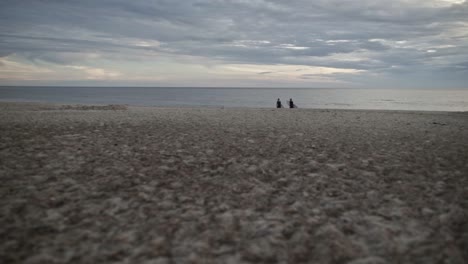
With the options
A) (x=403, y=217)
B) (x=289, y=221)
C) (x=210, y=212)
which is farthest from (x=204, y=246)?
(x=403, y=217)

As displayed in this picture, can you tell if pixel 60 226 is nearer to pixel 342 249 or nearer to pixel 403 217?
pixel 342 249

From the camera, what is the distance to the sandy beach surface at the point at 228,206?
9.13 feet

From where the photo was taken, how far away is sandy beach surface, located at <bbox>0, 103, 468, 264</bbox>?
2.78 meters

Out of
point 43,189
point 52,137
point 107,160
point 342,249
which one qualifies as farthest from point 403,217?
point 52,137

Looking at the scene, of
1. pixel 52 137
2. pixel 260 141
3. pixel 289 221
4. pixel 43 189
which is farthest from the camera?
pixel 260 141

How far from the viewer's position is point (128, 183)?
475 centimetres

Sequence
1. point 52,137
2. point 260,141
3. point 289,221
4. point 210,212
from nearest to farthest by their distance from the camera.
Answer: point 289,221
point 210,212
point 52,137
point 260,141

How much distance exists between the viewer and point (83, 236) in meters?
3.00

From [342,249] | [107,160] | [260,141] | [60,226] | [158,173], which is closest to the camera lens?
[342,249]

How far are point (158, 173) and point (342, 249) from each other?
3699 mm

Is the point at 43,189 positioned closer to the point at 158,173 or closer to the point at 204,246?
the point at 158,173

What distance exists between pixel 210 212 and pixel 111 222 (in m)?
1.26

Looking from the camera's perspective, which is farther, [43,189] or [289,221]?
[43,189]

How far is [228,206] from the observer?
12.9 ft
